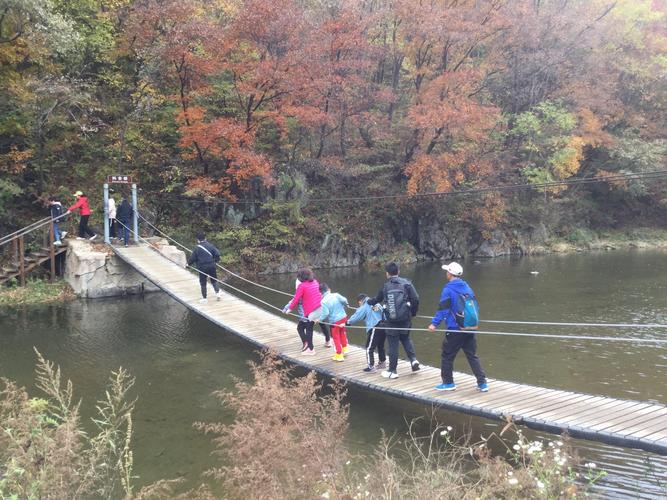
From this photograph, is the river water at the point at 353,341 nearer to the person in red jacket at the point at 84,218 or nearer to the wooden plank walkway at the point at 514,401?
the wooden plank walkway at the point at 514,401

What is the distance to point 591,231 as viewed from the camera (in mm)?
30828

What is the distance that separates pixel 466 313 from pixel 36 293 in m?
12.8

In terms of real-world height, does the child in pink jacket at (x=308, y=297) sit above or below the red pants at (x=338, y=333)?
above

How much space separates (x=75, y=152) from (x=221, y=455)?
18.1m

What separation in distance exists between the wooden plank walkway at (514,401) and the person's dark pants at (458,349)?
230mm

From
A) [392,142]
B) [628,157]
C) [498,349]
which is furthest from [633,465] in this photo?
[628,157]

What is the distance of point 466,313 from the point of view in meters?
6.40

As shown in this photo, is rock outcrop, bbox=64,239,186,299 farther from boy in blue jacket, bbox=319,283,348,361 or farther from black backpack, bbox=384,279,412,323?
black backpack, bbox=384,279,412,323

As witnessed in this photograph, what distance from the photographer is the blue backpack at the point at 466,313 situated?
640 cm

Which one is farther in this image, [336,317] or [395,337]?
[336,317]

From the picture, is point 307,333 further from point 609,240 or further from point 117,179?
point 609,240

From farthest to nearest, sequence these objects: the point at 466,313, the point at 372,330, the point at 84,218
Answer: the point at 84,218 → the point at 372,330 → the point at 466,313

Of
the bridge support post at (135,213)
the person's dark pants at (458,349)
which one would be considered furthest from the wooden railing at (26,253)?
the person's dark pants at (458,349)

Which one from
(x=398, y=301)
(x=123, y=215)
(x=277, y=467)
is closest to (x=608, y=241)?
(x=123, y=215)
